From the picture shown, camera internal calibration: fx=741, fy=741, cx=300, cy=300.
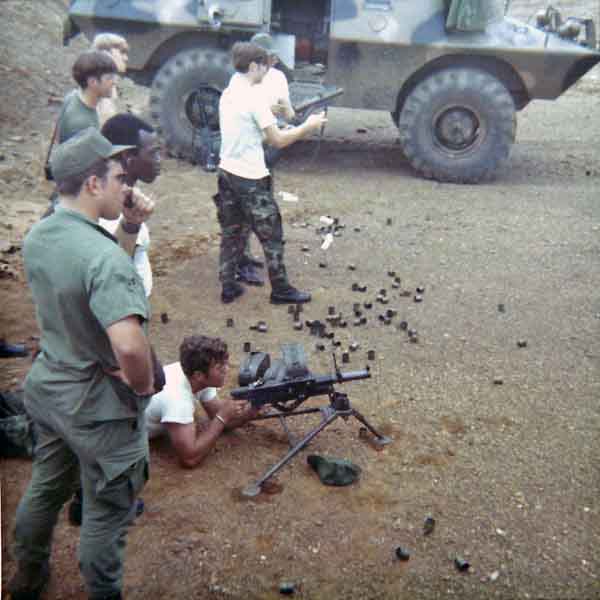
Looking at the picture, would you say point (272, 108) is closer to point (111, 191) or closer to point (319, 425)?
point (319, 425)

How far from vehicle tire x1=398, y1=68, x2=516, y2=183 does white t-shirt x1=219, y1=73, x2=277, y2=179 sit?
4012 mm

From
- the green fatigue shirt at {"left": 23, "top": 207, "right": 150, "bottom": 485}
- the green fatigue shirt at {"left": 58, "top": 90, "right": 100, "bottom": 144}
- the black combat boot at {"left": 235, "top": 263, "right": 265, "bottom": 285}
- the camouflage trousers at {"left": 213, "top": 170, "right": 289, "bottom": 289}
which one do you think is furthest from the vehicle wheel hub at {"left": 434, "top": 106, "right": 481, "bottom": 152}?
the green fatigue shirt at {"left": 23, "top": 207, "right": 150, "bottom": 485}

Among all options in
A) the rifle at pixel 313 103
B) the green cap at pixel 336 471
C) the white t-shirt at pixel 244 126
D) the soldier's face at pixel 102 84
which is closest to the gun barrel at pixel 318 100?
the rifle at pixel 313 103

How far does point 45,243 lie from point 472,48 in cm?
728

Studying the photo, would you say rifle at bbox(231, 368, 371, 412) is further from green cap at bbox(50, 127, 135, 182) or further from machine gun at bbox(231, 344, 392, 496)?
green cap at bbox(50, 127, 135, 182)

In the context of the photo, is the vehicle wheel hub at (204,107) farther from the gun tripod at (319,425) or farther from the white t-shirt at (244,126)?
the gun tripod at (319,425)

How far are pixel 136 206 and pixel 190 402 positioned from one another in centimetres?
103

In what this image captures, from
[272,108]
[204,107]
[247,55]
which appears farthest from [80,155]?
[204,107]

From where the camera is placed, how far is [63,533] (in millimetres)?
3361

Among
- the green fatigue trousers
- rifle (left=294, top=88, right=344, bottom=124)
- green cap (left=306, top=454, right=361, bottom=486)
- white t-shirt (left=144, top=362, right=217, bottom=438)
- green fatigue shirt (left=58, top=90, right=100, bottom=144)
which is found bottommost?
green cap (left=306, top=454, right=361, bottom=486)

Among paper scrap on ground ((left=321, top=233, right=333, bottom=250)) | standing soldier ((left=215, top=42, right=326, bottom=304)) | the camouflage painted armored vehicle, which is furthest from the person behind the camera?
the camouflage painted armored vehicle

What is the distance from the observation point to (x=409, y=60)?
28.6 feet

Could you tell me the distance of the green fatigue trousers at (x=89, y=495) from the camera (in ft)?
8.19

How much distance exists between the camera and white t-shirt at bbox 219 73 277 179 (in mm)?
5105
